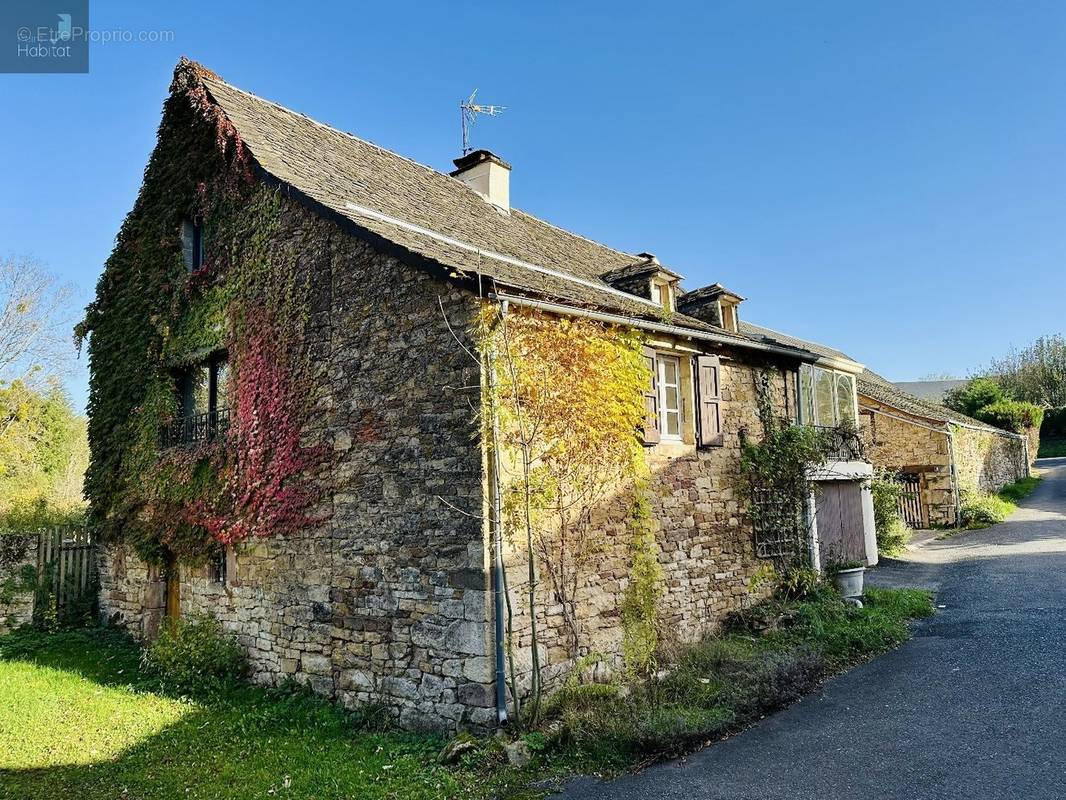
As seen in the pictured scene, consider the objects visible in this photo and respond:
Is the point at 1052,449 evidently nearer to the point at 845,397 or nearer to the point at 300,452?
the point at 845,397

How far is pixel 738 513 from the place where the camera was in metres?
10.5

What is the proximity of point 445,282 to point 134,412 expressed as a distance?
25.8ft

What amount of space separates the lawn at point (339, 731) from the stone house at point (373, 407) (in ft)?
1.57

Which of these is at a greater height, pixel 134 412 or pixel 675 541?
pixel 134 412

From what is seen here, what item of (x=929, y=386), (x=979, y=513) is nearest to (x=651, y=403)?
(x=979, y=513)

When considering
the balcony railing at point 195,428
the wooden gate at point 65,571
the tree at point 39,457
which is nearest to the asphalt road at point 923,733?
the balcony railing at point 195,428

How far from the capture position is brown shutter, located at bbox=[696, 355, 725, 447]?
9.85 metres

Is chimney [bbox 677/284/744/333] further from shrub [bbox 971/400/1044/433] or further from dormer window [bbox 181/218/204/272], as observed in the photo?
shrub [bbox 971/400/1044/433]

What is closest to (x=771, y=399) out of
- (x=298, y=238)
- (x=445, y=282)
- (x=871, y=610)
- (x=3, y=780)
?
(x=871, y=610)

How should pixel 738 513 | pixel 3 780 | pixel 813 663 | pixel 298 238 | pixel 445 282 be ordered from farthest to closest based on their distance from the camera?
pixel 738 513 < pixel 298 238 < pixel 813 663 < pixel 445 282 < pixel 3 780

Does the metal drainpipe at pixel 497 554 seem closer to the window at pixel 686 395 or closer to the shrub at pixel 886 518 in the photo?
the window at pixel 686 395

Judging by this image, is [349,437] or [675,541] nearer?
[349,437]

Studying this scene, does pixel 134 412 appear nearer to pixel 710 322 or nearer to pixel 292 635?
pixel 292 635

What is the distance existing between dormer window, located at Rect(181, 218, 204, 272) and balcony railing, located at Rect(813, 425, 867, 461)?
11.4m
